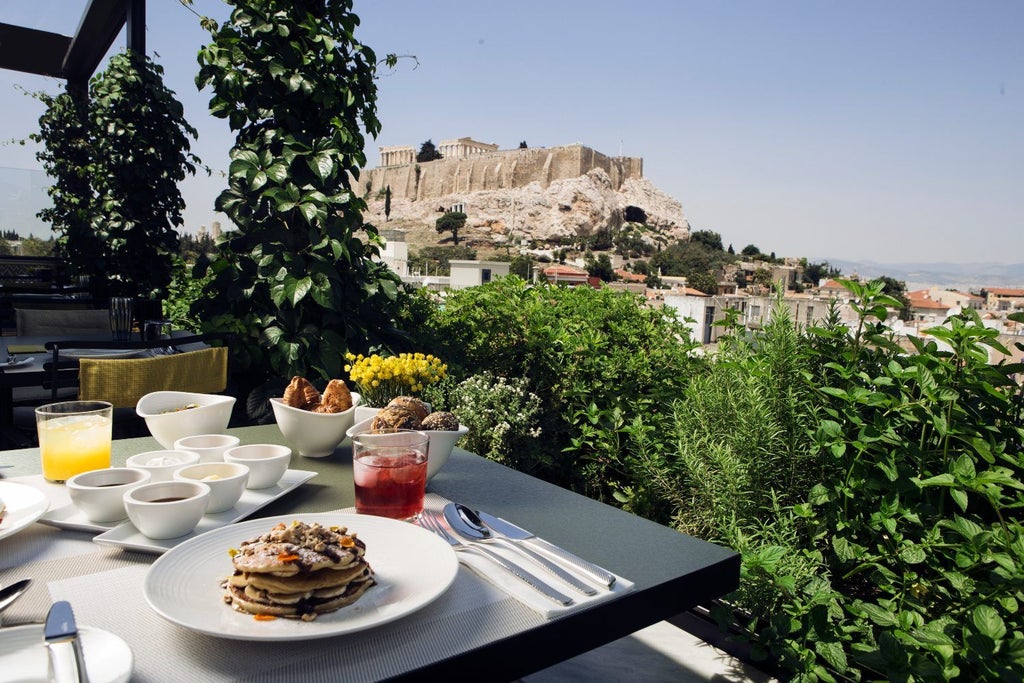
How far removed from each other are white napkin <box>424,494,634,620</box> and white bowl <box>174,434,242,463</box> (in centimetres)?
40

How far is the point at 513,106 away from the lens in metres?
60.0

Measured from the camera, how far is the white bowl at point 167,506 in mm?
621

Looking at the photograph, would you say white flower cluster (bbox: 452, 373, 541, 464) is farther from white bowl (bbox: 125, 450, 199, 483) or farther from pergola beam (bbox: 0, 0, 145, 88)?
pergola beam (bbox: 0, 0, 145, 88)

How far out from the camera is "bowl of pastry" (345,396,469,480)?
84 cm

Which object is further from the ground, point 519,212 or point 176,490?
point 519,212

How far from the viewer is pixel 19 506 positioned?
0.70 meters

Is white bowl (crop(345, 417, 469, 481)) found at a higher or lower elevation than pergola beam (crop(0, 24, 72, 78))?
lower

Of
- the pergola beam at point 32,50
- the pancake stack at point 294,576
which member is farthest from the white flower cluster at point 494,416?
the pergola beam at point 32,50

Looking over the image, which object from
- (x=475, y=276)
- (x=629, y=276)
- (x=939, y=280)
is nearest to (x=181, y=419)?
(x=475, y=276)

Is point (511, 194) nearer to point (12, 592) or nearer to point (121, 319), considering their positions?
point (121, 319)

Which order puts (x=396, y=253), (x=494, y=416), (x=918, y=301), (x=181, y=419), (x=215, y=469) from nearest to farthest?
(x=215, y=469) → (x=181, y=419) → (x=494, y=416) → (x=918, y=301) → (x=396, y=253)

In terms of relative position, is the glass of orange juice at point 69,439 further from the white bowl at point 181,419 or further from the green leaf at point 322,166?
the green leaf at point 322,166

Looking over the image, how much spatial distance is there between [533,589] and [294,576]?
214 millimetres

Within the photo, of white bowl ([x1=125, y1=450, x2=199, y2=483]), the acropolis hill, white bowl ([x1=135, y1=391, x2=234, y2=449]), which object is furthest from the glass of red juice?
the acropolis hill
